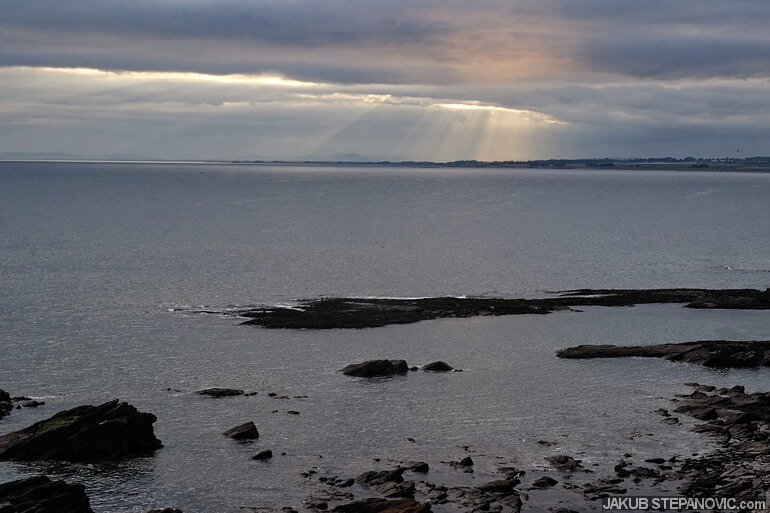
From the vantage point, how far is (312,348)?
7531 cm

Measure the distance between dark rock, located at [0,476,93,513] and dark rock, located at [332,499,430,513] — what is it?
10.9 metres

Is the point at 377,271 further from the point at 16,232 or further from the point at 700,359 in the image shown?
the point at 16,232

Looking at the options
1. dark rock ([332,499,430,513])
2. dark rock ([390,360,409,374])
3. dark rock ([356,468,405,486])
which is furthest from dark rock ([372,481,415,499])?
dark rock ([390,360,409,374])

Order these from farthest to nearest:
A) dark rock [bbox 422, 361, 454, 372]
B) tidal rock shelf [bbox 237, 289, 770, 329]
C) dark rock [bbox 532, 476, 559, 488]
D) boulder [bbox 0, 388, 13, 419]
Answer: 1. tidal rock shelf [bbox 237, 289, 770, 329]
2. dark rock [bbox 422, 361, 454, 372]
3. boulder [bbox 0, 388, 13, 419]
4. dark rock [bbox 532, 476, 559, 488]

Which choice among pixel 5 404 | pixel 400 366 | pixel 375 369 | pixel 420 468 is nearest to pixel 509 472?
pixel 420 468

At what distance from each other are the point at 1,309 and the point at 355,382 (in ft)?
143

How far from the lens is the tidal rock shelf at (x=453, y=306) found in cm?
8625

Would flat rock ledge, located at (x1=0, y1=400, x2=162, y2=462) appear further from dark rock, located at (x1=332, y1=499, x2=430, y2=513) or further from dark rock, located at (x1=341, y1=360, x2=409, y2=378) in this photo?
dark rock, located at (x1=341, y1=360, x2=409, y2=378)

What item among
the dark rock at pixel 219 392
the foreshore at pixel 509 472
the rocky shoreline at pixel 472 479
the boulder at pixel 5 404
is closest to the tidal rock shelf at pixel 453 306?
the foreshore at pixel 509 472


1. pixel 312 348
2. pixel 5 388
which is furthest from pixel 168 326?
pixel 5 388

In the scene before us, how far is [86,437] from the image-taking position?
48344 millimetres

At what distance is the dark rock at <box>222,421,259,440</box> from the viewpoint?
51625mm

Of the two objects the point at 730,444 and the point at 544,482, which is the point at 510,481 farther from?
the point at 730,444

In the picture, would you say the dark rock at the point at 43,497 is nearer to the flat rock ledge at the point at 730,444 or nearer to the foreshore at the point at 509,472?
the foreshore at the point at 509,472
